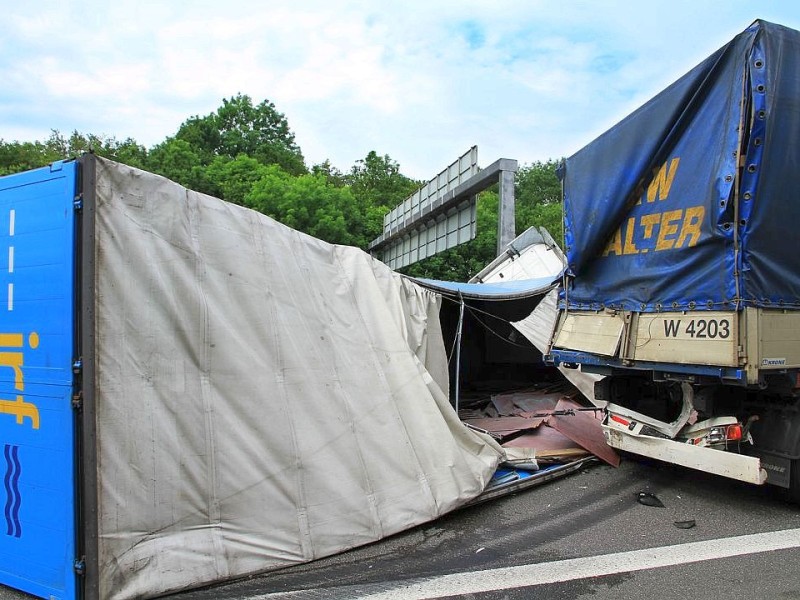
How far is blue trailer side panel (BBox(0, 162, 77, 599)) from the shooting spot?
326 centimetres

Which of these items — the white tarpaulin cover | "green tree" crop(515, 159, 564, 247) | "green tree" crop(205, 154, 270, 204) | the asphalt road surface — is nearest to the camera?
the white tarpaulin cover

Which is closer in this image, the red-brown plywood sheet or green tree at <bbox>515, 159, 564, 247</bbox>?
the red-brown plywood sheet

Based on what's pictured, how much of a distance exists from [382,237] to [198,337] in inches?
883

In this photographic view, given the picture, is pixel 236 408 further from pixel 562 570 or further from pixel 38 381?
pixel 562 570

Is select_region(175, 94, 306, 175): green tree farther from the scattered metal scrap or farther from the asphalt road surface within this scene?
the asphalt road surface

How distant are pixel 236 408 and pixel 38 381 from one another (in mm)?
1211

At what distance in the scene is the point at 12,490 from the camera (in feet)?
11.6

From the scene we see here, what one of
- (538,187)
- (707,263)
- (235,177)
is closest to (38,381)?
(707,263)

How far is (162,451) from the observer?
3529 millimetres

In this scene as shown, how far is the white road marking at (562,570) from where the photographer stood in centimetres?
357

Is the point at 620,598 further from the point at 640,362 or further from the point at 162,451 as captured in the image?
the point at 162,451

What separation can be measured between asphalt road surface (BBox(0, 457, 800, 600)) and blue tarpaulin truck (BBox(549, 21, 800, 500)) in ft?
1.60

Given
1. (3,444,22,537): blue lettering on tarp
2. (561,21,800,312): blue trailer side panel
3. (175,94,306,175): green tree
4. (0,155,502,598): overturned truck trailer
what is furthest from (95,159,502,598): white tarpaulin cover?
(175,94,306,175): green tree

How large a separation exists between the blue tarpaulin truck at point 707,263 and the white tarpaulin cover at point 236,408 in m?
2.02
